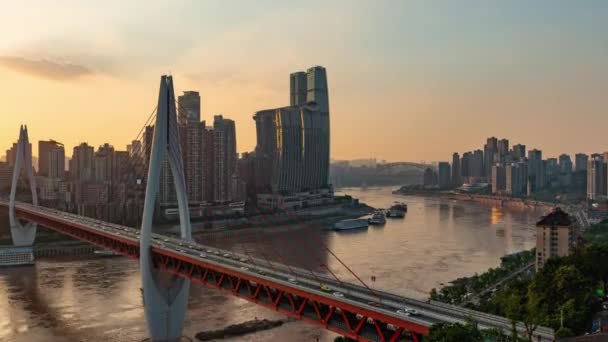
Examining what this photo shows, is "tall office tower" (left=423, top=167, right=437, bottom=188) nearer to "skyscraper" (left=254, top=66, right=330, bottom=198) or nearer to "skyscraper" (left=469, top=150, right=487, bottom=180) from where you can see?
"skyscraper" (left=469, top=150, right=487, bottom=180)

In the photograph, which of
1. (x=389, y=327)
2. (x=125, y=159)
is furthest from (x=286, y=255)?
(x=125, y=159)

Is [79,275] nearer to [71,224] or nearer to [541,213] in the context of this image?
[71,224]

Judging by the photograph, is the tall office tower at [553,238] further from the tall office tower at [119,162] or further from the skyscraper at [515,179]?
the skyscraper at [515,179]

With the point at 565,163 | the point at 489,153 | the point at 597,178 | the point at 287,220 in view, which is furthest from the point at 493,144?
the point at 287,220

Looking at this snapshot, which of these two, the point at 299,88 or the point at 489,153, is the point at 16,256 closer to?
the point at 299,88

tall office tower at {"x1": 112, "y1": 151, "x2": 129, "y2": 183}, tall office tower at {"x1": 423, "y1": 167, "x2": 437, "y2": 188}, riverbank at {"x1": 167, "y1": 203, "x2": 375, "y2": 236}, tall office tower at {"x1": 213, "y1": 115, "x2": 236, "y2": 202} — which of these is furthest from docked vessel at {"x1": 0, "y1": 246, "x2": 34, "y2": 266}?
tall office tower at {"x1": 423, "y1": 167, "x2": 437, "y2": 188}

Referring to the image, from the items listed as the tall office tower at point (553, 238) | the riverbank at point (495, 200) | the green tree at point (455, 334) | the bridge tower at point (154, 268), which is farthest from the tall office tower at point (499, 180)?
the green tree at point (455, 334)

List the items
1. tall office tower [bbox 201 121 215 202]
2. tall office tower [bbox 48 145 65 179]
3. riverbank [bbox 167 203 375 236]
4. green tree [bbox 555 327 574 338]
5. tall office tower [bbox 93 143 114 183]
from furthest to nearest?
tall office tower [bbox 48 145 65 179] < tall office tower [bbox 93 143 114 183] < tall office tower [bbox 201 121 215 202] < riverbank [bbox 167 203 375 236] < green tree [bbox 555 327 574 338]
